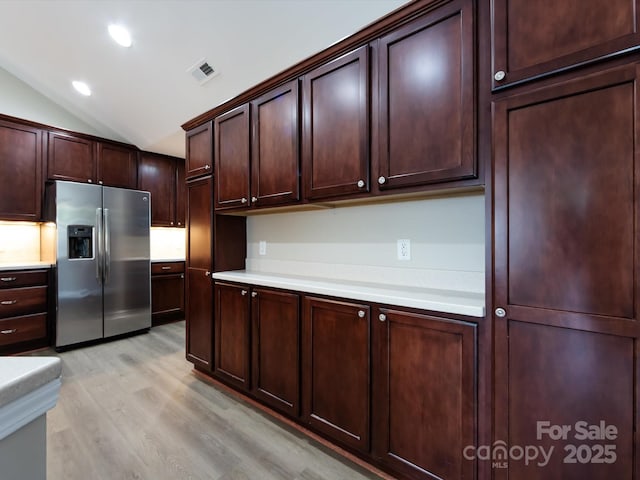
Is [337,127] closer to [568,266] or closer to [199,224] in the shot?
[568,266]

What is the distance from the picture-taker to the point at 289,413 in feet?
6.61

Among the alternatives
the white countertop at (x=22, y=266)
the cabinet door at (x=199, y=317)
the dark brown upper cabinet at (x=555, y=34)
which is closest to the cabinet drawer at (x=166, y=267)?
the white countertop at (x=22, y=266)

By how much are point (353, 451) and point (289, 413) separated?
1.56ft

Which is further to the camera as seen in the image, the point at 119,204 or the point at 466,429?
the point at 119,204

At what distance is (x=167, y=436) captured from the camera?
196 cm

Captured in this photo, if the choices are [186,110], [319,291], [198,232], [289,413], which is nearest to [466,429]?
[319,291]

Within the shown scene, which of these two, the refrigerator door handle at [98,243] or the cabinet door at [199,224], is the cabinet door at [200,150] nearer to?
the cabinet door at [199,224]

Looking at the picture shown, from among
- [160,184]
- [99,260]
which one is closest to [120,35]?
[160,184]

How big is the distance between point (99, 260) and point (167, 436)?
8.37ft

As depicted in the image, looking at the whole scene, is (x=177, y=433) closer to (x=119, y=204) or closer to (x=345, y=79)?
(x=345, y=79)

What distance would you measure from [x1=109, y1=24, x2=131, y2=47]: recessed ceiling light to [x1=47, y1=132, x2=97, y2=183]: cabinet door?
5.60ft

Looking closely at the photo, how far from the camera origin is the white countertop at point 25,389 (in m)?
0.55

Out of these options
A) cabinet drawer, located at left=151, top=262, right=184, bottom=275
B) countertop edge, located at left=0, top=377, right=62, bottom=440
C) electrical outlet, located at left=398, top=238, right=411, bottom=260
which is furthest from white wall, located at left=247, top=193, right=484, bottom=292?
cabinet drawer, located at left=151, top=262, right=184, bottom=275

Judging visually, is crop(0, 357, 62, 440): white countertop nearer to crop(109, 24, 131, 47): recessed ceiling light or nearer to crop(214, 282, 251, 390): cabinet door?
crop(214, 282, 251, 390): cabinet door
